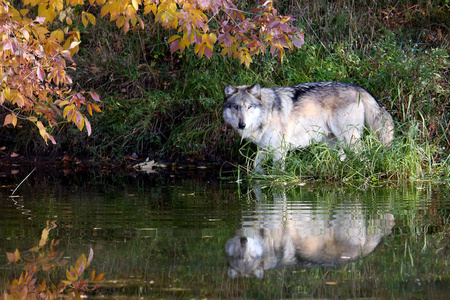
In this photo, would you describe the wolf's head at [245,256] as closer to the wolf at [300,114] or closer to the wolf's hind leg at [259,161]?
the wolf's hind leg at [259,161]

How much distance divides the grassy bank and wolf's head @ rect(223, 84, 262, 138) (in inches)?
41.9

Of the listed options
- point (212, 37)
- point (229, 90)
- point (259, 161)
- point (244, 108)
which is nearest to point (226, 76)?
point (229, 90)

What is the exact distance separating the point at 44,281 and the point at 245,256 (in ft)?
4.40

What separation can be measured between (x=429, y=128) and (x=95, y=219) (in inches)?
245

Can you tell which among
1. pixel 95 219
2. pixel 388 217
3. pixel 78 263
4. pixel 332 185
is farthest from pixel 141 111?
pixel 78 263

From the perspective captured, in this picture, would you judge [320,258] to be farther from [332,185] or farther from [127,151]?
[127,151]

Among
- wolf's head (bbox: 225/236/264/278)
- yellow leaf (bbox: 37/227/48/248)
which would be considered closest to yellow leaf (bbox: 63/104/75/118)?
yellow leaf (bbox: 37/227/48/248)

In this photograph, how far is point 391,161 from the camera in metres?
8.16

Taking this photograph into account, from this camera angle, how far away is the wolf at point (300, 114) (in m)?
9.13

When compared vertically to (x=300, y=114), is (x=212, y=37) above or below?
above

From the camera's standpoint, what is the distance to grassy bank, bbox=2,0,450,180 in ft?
33.5

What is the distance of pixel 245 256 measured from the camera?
4.20m

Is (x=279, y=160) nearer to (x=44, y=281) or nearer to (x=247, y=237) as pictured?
(x=247, y=237)

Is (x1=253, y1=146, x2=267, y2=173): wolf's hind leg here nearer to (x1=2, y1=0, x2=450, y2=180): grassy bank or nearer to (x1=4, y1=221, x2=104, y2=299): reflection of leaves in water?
(x1=2, y1=0, x2=450, y2=180): grassy bank
